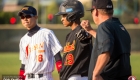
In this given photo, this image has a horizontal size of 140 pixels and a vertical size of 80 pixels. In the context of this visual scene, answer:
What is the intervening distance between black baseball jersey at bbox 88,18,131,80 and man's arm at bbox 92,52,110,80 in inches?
1.6

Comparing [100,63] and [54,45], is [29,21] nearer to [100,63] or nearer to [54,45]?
[54,45]

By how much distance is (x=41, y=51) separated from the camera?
623cm

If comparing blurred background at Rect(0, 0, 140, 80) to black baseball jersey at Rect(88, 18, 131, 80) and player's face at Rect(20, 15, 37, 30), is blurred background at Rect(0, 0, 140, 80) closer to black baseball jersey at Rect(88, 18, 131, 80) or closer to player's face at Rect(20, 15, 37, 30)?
player's face at Rect(20, 15, 37, 30)

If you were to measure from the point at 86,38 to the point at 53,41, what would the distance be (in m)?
0.77

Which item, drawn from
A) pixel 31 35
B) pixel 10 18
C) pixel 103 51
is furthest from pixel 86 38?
pixel 10 18

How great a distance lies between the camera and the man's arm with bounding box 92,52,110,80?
13.6 ft

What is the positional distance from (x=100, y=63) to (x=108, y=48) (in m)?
0.15

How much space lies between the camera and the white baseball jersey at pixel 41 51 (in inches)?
244

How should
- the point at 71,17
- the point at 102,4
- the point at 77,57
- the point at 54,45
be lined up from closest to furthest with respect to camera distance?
1. the point at 102,4
2. the point at 77,57
3. the point at 71,17
4. the point at 54,45

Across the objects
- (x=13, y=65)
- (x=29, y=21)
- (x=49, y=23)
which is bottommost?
(x=13, y=65)

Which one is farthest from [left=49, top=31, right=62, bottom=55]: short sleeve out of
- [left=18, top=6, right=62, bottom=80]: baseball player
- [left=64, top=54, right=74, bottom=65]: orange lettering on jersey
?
[left=64, top=54, right=74, bottom=65]: orange lettering on jersey

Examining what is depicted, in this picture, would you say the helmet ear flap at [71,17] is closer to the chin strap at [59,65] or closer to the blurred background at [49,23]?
the chin strap at [59,65]

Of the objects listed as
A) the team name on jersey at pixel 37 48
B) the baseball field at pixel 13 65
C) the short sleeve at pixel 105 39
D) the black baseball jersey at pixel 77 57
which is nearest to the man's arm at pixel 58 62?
the team name on jersey at pixel 37 48

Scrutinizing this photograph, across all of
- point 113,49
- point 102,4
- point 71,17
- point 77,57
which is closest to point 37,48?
point 71,17
